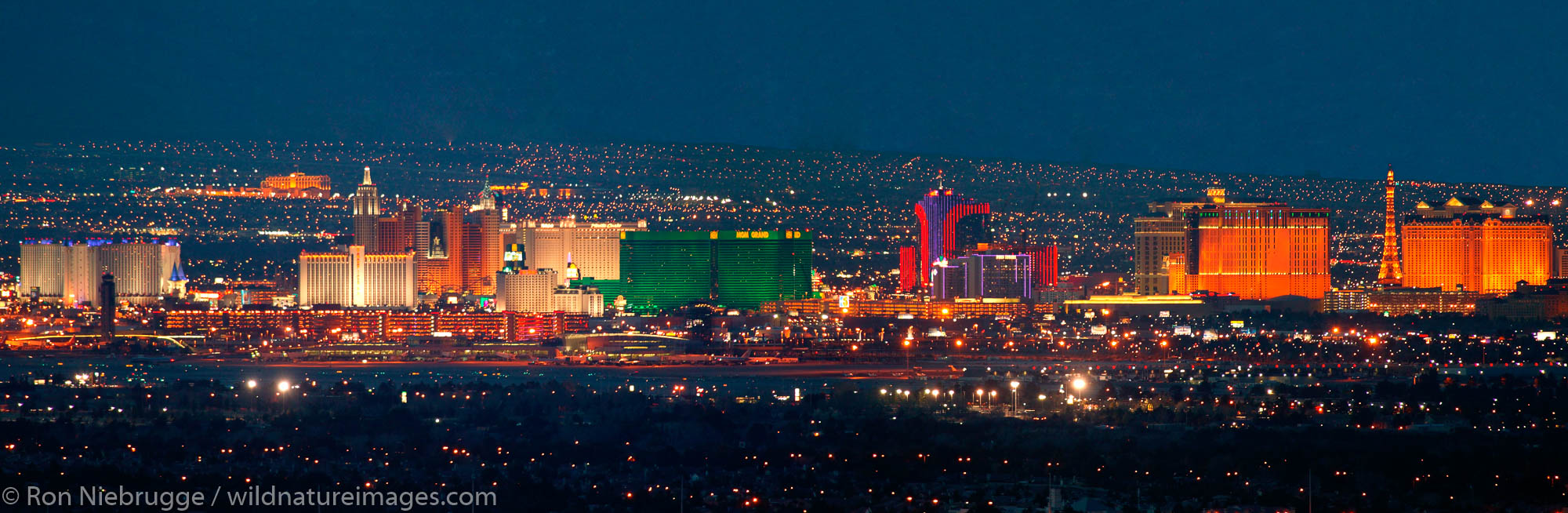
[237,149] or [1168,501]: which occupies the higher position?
[237,149]

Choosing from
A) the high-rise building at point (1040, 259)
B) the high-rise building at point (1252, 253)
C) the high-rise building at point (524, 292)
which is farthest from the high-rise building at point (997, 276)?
the high-rise building at point (524, 292)

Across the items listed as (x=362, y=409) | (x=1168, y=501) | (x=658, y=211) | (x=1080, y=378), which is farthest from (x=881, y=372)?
(x=658, y=211)

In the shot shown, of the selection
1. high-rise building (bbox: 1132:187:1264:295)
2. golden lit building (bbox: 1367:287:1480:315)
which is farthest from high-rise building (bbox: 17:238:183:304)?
golden lit building (bbox: 1367:287:1480:315)

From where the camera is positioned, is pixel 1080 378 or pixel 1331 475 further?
pixel 1080 378

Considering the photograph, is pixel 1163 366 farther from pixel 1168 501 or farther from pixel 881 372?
pixel 1168 501

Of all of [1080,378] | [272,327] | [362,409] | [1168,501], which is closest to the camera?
[1168,501]

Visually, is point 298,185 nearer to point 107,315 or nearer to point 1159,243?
point 107,315

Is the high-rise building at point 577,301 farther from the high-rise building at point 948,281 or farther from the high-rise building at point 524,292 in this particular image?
the high-rise building at point 948,281
